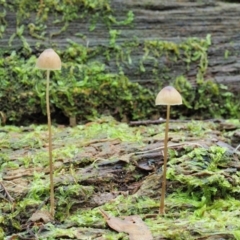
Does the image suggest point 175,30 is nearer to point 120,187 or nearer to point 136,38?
point 136,38

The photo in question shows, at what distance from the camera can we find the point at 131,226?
1690 mm

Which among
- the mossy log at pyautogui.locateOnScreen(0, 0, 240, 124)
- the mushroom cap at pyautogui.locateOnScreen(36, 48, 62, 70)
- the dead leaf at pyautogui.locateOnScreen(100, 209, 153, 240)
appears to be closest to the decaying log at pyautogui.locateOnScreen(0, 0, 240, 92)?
the mossy log at pyautogui.locateOnScreen(0, 0, 240, 124)

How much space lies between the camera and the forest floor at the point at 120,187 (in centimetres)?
168

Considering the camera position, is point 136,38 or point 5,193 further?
point 136,38

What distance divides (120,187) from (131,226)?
1.19 feet

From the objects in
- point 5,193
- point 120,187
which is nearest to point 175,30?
point 120,187

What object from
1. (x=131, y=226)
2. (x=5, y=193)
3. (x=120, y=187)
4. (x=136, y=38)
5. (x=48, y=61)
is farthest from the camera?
(x=136, y=38)

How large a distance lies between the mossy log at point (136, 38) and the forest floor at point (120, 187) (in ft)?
3.38

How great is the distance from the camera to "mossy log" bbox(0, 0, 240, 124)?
11.2ft

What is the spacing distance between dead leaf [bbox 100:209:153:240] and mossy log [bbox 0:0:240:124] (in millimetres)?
1698

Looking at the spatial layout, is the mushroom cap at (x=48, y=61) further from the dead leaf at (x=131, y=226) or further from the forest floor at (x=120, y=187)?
the dead leaf at (x=131, y=226)

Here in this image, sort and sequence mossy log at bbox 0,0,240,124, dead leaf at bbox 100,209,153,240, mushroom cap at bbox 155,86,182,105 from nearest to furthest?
dead leaf at bbox 100,209,153,240 < mushroom cap at bbox 155,86,182,105 < mossy log at bbox 0,0,240,124

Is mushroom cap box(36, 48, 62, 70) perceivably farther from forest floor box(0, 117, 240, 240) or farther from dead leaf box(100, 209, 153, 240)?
dead leaf box(100, 209, 153, 240)

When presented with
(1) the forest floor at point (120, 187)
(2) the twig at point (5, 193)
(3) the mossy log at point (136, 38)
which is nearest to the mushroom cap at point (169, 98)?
(1) the forest floor at point (120, 187)
